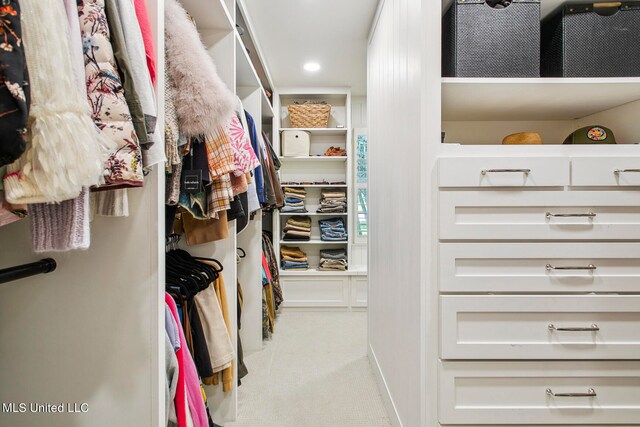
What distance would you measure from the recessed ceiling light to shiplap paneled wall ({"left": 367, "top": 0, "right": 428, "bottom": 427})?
735 millimetres

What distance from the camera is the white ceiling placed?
2002 millimetres

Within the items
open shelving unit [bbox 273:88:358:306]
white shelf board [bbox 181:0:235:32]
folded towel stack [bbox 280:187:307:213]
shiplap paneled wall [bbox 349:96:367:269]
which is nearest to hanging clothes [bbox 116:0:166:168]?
white shelf board [bbox 181:0:235:32]

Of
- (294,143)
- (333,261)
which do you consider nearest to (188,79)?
(294,143)

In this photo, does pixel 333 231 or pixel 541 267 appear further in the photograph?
pixel 333 231

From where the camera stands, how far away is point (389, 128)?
5.65 ft

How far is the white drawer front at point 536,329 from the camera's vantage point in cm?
112

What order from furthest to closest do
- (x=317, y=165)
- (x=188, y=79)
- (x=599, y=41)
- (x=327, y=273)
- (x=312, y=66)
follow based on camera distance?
1. (x=317, y=165)
2. (x=327, y=273)
3. (x=312, y=66)
4. (x=599, y=41)
5. (x=188, y=79)

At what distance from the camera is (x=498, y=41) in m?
1.20

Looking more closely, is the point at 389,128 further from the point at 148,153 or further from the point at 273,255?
the point at 273,255

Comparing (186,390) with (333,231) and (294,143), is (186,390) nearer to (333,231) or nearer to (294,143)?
(333,231)

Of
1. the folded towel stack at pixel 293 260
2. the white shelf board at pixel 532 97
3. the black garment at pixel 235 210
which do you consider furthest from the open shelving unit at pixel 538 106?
the folded towel stack at pixel 293 260

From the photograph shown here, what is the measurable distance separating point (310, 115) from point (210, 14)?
192 cm

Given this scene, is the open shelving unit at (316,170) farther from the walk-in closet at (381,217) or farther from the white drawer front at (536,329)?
the white drawer front at (536,329)

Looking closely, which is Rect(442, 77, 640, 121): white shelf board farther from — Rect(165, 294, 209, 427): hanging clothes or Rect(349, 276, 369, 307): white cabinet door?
Rect(349, 276, 369, 307): white cabinet door
